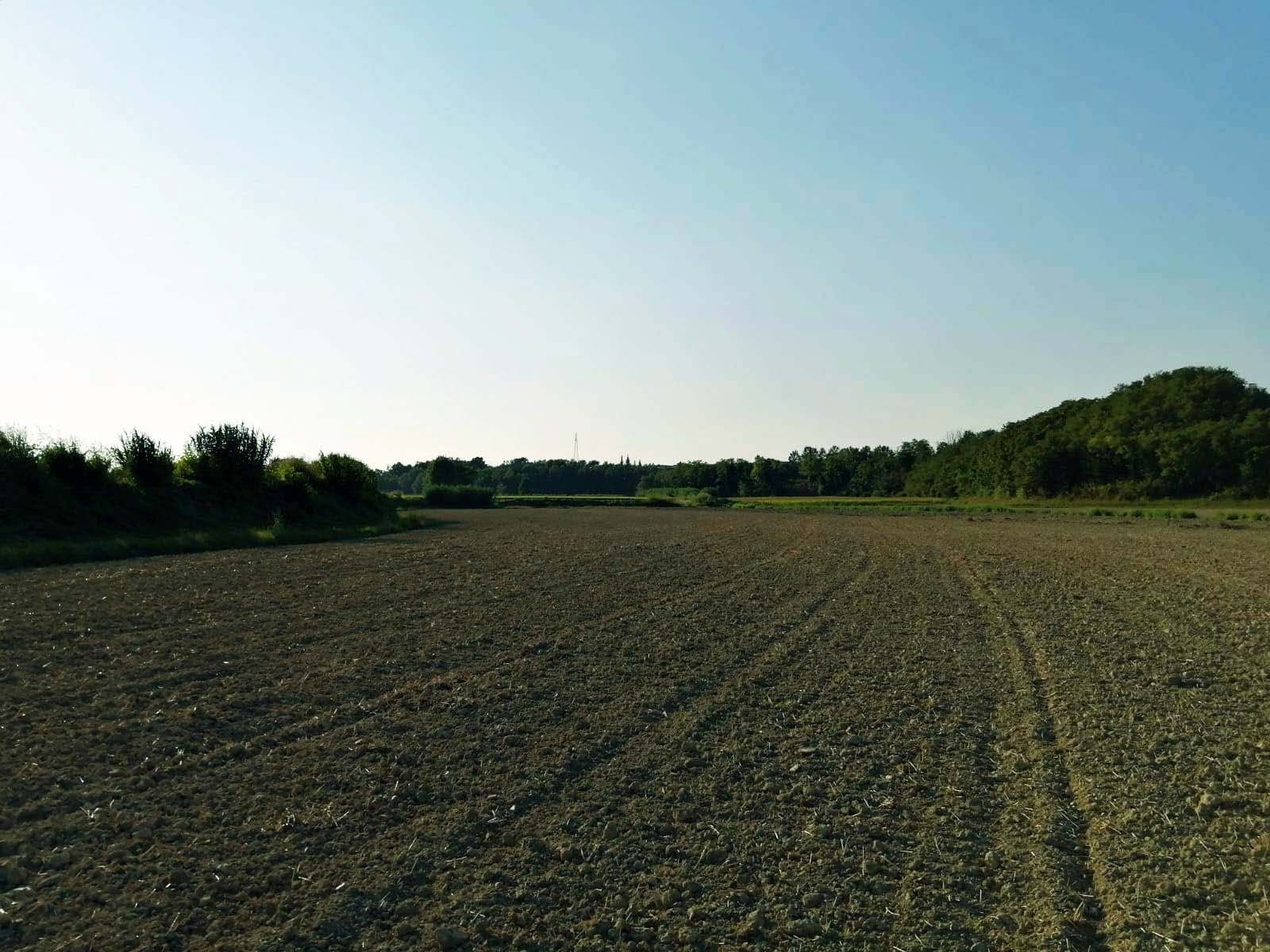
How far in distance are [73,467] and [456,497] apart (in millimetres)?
57746

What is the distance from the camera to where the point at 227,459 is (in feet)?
112

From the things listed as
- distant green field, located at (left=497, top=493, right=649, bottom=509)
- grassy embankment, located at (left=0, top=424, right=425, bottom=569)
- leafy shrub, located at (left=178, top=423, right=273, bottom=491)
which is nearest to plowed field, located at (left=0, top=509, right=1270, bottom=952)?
grassy embankment, located at (left=0, top=424, right=425, bottom=569)

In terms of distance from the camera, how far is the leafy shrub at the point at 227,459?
109ft

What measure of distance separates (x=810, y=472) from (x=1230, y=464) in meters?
75.8

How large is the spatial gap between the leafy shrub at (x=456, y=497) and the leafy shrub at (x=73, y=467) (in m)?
Answer: 55.7

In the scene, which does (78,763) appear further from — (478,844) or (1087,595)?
(1087,595)

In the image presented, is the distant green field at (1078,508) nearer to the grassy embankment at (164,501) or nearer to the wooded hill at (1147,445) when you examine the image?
the wooded hill at (1147,445)

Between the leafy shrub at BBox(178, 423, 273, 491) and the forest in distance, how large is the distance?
22724 mm

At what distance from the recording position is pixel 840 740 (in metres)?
7.33

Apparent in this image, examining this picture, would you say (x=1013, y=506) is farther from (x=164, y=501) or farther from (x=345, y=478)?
(x=164, y=501)

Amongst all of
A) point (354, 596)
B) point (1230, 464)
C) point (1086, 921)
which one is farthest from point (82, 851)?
point (1230, 464)

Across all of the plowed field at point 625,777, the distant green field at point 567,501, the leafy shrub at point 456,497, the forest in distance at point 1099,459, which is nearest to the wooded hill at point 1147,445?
the forest in distance at point 1099,459

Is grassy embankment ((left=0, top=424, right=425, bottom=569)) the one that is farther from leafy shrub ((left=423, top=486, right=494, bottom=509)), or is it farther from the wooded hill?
the wooded hill

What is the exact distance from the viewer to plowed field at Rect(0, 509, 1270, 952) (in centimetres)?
442
